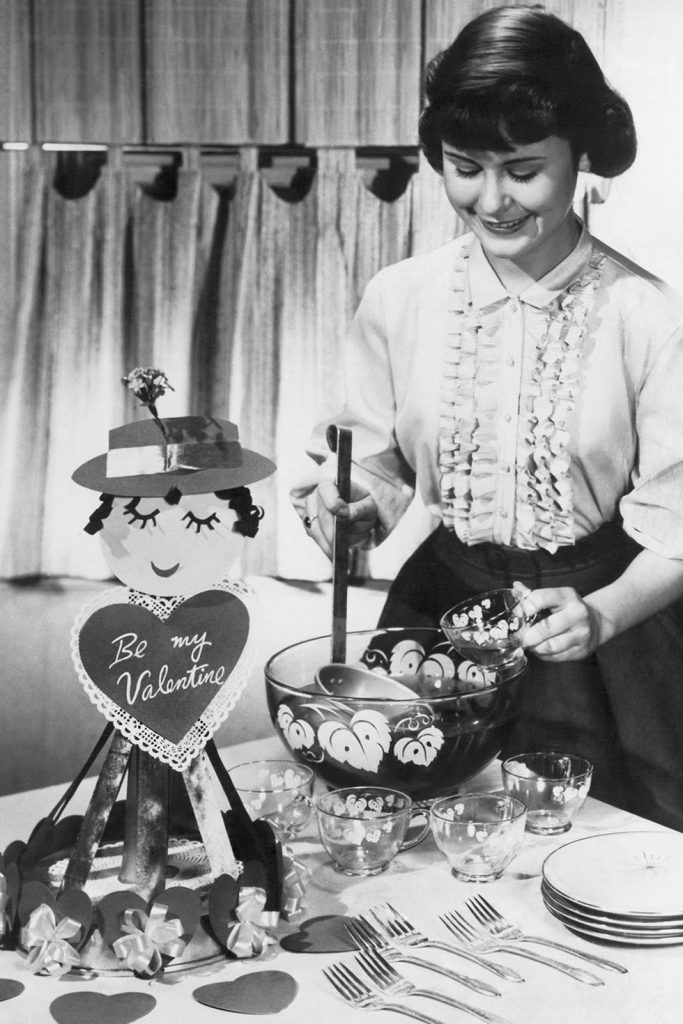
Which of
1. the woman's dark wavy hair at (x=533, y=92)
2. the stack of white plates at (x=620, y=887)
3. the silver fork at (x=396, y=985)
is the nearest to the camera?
the silver fork at (x=396, y=985)

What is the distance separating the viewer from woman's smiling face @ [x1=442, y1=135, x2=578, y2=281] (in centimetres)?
136

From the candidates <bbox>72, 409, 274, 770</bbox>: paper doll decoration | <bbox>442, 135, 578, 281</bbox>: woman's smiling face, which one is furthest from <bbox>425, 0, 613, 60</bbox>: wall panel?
<bbox>72, 409, 274, 770</bbox>: paper doll decoration

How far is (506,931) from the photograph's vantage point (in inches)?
40.6

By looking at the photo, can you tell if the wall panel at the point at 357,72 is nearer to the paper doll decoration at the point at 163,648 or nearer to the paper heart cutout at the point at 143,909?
the paper doll decoration at the point at 163,648

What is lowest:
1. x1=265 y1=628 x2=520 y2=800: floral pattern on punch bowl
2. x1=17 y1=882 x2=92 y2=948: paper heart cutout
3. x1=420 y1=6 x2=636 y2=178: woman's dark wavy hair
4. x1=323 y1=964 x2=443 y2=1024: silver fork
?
x1=323 y1=964 x2=443 y2=1024: silver fork

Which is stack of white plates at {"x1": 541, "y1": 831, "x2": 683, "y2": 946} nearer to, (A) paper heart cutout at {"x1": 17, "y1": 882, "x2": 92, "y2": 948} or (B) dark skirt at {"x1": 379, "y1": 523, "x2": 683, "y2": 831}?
(B) dark skirt at {"x1": 379, "y1": 523, "x2": 683, "y2": 831}

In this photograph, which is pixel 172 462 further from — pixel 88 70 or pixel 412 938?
pixel 88 70

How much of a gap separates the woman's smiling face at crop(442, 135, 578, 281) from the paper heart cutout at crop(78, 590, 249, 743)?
0.62 m

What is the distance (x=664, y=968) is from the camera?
0.97 metres

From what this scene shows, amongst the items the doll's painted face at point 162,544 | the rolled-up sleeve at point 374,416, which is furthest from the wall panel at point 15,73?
the doll's painted face at point 162,544

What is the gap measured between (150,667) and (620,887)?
471mm

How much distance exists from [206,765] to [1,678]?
66 centimetres

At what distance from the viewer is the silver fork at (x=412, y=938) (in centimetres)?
96

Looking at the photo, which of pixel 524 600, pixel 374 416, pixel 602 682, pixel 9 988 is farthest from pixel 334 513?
pixel 9 988
